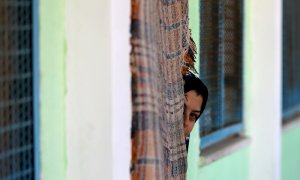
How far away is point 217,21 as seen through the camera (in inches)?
163

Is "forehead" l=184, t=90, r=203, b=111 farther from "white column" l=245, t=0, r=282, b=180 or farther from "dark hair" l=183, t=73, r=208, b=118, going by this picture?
"white column" l=245, t=0, r=282, b=180

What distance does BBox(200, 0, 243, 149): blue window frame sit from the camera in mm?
3978

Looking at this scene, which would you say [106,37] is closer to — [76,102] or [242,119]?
[76,102]

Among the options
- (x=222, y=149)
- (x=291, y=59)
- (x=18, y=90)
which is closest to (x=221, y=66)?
(x=222, y=149)

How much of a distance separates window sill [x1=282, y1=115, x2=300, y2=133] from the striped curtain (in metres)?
3.64

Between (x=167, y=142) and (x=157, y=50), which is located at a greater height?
(x=157, y=50)

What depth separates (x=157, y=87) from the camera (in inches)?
72.4

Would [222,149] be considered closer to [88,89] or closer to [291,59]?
[88,89]

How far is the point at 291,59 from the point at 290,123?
69 centimetres

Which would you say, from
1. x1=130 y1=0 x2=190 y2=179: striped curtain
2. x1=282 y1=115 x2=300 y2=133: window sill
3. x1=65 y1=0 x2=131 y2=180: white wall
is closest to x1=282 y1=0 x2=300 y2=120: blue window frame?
x1=282 y1=115 x2=300 y2=133: window sill

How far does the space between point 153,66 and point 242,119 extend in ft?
10.2

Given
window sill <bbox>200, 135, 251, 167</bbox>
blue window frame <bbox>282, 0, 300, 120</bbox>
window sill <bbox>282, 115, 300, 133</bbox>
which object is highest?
blue window frame <bbox>282, 0, 300, 120</bbox>

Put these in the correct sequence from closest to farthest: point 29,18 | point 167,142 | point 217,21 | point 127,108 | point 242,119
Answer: point 167,142 → point 29,18 → point 127,108 → point 217,21 → point 242,119

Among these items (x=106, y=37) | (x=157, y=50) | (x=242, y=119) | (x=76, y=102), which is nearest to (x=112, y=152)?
(x=76, y=102)
